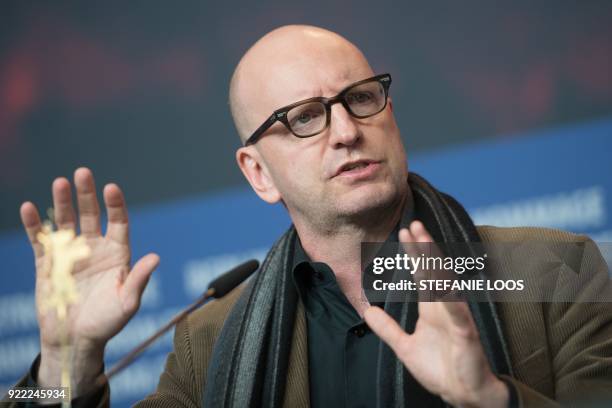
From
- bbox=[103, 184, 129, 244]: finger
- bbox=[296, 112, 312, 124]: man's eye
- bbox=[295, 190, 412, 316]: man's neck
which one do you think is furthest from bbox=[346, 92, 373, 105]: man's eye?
bbox=[103, 184, 129, 244]: finger

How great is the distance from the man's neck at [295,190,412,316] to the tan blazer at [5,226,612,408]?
0.14 metres

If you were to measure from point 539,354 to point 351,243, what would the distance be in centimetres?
54

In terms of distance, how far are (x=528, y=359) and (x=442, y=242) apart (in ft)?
1.17

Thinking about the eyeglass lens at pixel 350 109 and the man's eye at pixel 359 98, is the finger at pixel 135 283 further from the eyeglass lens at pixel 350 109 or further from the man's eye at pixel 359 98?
the man's eye at pixel 359 98

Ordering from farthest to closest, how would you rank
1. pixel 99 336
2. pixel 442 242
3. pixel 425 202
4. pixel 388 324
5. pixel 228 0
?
pixel 228 0 → pixel 425 202 → pixel 442 242 → pixel 99 336 → pixel 388 324

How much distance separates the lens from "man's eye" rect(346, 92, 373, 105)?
1.98m

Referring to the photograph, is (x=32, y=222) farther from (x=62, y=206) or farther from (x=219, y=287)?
(x=219, y=287)

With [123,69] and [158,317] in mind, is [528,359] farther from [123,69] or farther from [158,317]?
[123,69]

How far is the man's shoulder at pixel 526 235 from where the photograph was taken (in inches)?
76.2

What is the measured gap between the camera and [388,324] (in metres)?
1.43

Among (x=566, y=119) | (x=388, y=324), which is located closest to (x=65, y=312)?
(x=388, y=324)

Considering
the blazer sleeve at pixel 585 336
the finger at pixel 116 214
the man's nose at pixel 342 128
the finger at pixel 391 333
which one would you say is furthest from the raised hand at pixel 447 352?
the finger at pixel 116 214

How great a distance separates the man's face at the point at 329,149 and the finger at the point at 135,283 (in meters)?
0.46

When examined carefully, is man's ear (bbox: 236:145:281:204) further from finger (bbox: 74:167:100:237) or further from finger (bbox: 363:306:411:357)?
finger (bbox: 363:306:411:357)
